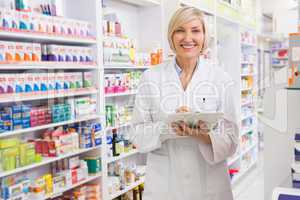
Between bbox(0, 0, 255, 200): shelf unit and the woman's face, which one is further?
bbox(0, 0, 255, 200): shelf unit

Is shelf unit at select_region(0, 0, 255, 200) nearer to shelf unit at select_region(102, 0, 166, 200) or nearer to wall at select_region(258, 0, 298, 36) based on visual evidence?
shelf unit at select_region(102, 0, 166, 200)

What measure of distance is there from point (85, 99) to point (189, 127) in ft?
5.38

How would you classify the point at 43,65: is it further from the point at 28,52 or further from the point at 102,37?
the point at 102,37

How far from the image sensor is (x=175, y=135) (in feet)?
6.84

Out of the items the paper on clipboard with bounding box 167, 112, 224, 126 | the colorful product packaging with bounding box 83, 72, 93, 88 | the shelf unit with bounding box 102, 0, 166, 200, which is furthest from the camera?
the shelf unit with bounding box 102, 0, 166, 200

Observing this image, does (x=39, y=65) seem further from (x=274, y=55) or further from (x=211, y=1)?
(x=274, y=55)

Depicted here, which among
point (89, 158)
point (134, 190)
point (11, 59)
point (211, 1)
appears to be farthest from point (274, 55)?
point (11, 59)

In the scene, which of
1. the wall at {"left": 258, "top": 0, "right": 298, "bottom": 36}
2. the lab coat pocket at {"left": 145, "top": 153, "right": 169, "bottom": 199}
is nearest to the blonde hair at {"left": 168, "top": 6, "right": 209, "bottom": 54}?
the lab coat pocket at {"left": 145, "top": 153, "right": 169, "bottom": 199}

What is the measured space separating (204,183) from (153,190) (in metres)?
0.31

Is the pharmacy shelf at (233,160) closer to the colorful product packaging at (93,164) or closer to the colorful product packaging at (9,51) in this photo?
the colorful product packaging at (93,164)

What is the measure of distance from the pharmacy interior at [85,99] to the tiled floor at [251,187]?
2.17m

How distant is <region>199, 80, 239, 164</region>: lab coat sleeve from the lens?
2056mm

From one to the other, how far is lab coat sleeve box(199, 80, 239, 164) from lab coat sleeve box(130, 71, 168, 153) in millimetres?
281

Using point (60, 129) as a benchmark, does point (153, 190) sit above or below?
below
